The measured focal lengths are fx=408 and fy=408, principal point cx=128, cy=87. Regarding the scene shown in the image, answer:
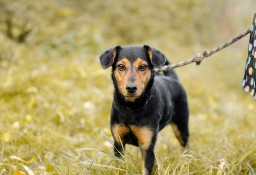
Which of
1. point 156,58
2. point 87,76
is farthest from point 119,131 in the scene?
point 87,76

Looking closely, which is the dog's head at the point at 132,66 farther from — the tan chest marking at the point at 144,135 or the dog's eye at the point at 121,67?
the tan chest marking at the point at 144,135

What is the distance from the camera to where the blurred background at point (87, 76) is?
5.21m

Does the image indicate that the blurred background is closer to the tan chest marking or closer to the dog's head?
the tan chest marking

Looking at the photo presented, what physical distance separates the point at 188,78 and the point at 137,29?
4.16m

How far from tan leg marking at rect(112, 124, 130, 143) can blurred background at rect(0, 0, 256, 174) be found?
0.39 feet

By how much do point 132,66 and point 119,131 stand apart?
66 cm

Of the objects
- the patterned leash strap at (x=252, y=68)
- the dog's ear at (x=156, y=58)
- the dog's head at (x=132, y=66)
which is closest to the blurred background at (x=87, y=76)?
the dog's head at (x=132, y=66)

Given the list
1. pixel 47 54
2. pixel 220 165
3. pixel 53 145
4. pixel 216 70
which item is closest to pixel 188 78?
pixel 216 70

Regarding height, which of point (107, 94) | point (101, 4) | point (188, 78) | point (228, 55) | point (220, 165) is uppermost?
point (101, 4)

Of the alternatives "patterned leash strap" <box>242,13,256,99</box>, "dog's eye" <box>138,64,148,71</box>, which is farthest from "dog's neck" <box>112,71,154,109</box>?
"patterned leash strap" <box>242,13,256,99</box>

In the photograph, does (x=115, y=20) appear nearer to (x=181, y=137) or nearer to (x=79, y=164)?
(x=181, y=137)

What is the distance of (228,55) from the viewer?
13969mm

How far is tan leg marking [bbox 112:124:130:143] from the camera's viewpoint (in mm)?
3963

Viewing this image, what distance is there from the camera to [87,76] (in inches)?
327
